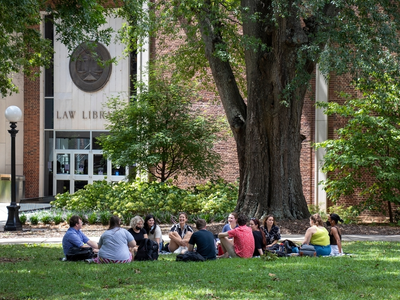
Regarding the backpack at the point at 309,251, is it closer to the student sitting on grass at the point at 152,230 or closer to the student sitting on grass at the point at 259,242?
the student sitting on grass at the point at 259,242

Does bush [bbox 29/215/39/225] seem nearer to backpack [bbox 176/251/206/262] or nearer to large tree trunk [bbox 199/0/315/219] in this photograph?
large tree trunk [bbox 199/0/315/219]

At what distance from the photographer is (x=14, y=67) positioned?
15617 millimetres

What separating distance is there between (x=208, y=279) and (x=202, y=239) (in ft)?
6.79

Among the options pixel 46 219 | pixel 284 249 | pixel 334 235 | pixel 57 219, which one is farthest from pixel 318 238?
pixel 46 219

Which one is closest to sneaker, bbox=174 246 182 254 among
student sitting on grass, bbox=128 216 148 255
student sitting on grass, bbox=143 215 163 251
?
student sitting on grass, bbox=143 215 163 251

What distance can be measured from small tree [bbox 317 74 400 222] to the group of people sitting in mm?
8015

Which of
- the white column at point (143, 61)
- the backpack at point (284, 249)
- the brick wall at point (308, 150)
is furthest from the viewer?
the white column at point (143, 61)

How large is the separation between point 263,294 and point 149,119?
47.9ft

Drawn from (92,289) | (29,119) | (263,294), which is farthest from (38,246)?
(29,119)

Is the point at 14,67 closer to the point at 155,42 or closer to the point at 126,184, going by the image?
the point at 126,184

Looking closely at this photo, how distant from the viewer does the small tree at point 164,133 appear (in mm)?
20688

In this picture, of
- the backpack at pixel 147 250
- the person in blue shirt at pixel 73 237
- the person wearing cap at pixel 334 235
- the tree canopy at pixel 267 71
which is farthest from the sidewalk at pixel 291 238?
the person in blue shirt at pixel 73 237

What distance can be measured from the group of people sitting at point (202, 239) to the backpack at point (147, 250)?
11cm

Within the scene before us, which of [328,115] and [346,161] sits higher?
[328,115]
